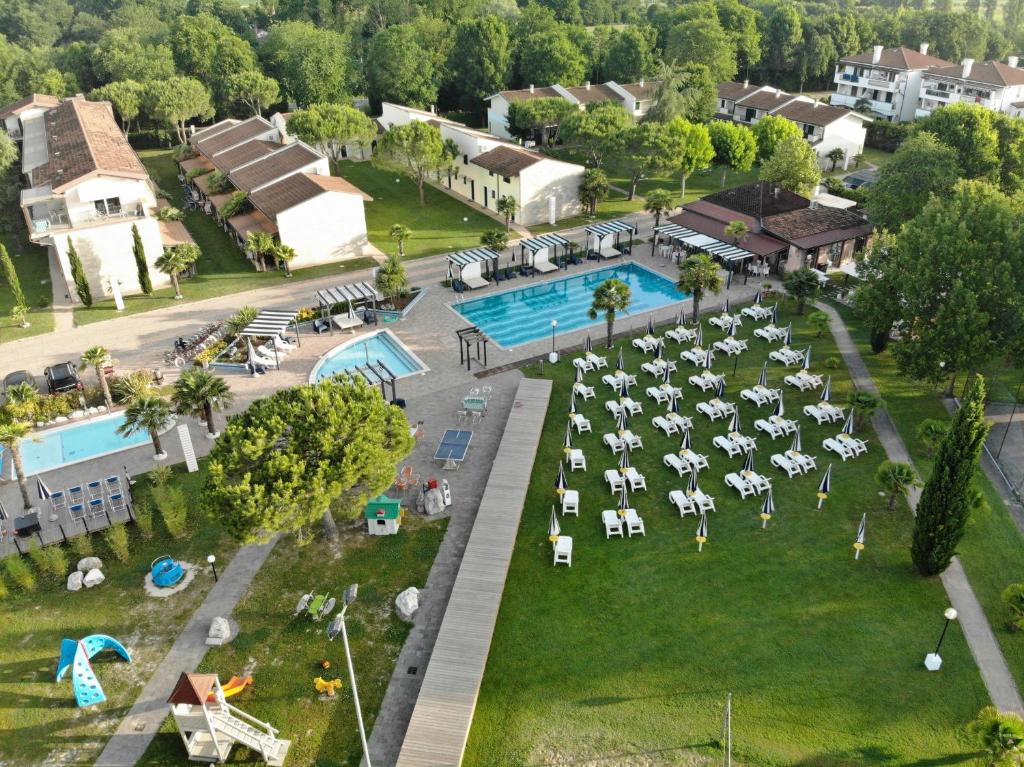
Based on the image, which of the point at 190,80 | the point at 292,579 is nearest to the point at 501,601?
the point at 292,579

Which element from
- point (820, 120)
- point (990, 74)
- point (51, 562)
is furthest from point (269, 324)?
point (990, 74)

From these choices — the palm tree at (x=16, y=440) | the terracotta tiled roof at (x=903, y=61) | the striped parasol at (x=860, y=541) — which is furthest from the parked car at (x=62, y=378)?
the terracotta tiled roof at (x=903, y=61)

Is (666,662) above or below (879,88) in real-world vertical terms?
below

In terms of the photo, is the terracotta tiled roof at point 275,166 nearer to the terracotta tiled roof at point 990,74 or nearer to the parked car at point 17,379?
the parked car at point 17,379

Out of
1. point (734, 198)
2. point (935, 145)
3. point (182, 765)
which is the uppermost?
point (935, 145)

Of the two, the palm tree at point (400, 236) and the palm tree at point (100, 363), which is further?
the palm tree at point (400, 236)

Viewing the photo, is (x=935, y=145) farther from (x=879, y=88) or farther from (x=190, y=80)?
(x=190, y=80)

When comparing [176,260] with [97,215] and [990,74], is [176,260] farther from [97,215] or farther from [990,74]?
[990,74]
